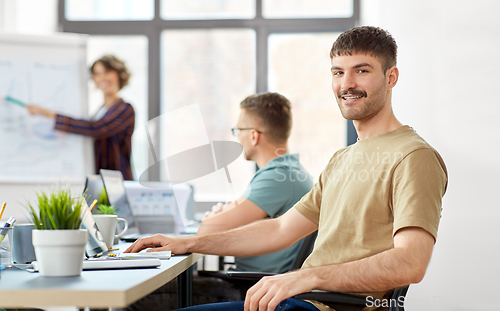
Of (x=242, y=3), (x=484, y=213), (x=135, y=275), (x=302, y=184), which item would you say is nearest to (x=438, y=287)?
(x=484, y=213)

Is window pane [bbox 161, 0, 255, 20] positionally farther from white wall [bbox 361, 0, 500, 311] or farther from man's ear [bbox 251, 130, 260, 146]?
man's ear [bbox 251, 130, 260, 146]

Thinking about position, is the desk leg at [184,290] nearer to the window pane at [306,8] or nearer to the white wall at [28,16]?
the window pane at [306,8]

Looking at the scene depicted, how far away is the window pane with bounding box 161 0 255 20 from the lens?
3.98 meters

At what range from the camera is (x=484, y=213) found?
60.6 inches

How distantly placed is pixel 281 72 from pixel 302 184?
7.25 ft

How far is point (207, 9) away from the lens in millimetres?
4016

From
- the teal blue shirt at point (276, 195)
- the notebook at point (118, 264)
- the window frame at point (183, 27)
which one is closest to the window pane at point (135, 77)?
the window frame at point (183, 27)

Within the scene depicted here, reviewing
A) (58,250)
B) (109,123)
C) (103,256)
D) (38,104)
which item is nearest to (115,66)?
(109,123)

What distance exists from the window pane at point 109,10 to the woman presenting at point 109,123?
2.92ft

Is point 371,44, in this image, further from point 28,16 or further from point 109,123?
point 28,16

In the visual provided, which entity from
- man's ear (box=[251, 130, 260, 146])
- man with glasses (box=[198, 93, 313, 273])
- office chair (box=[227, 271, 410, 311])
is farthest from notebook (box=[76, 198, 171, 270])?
man's ear (box=[251, 130, 260, 146])

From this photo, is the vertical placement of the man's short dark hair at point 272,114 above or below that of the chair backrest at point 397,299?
above

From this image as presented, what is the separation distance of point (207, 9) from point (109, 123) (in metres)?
1.41

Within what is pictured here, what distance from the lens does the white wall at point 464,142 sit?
1.50 m
